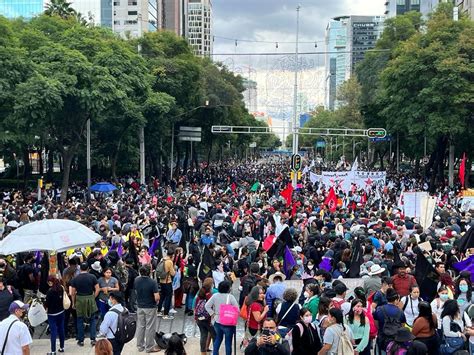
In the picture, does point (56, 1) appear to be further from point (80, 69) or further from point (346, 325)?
point (346, 325)

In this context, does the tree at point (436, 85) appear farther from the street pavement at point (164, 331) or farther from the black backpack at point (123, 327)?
the black backpack at point (123, 327)

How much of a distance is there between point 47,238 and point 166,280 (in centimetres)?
231

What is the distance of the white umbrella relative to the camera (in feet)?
34.0

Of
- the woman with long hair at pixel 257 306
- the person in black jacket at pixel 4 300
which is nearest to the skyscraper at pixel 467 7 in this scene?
the woman with long hair at pixel 257 306

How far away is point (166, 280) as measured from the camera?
11.6 m

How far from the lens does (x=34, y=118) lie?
29.9 metres

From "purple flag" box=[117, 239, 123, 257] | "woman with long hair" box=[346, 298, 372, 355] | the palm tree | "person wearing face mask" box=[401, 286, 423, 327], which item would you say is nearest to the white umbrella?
"purple flag" box=[117, 239, 123, 257]

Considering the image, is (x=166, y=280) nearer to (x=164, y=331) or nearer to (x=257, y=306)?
(x=164, y=331)

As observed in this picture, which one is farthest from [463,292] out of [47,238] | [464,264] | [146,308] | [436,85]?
[436,85]

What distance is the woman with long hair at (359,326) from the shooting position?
8.11 metres

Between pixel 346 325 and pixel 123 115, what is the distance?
30.4 meters

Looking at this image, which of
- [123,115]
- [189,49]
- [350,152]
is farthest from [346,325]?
[350,152]

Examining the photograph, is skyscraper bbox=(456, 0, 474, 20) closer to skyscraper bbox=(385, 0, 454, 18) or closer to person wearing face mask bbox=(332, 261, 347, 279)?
person wearing face mask bbox=(332, 261, 347, 279)

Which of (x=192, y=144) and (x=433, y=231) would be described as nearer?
(x=433, y=231)
